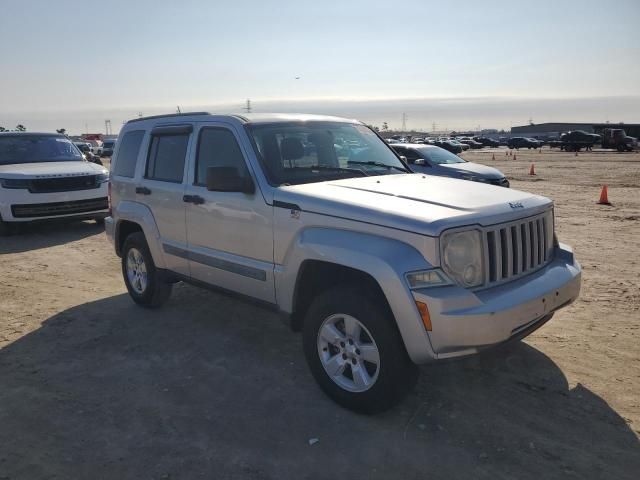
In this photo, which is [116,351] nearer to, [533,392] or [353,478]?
[353,478]

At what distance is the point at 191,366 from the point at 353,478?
78.0 inches

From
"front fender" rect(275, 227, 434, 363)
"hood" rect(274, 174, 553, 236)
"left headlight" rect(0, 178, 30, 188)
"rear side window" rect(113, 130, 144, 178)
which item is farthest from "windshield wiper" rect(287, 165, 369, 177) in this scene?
"left headlight" rect(0, 178, 30, 188)

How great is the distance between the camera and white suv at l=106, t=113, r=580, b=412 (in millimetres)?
3174

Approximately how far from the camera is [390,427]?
136 inches

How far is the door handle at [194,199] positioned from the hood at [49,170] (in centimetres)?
617

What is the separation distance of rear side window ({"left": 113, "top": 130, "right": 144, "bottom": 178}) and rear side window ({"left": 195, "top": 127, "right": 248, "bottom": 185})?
4.24ft

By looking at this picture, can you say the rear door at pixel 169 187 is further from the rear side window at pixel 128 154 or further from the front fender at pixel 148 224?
the rear side window at pixel 128 154

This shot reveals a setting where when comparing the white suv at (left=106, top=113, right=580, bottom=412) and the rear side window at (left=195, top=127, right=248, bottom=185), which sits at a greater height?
the rear side window at (left=195, top=127, right=248, bottom=185)

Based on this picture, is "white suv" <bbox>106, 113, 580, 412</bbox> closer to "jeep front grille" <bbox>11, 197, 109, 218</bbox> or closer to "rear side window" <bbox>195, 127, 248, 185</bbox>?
"rear side window" <bbox>195, 127, 248, 185</bbox>

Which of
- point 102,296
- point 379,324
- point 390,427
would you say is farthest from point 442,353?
point 102,296

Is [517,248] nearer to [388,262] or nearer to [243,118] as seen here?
[388,262]

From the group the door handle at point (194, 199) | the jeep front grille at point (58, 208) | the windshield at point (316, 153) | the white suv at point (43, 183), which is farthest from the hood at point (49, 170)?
the windshield at point (316, 153)

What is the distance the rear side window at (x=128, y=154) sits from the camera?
19.0 ft

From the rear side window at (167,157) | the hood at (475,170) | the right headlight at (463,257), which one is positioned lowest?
the right headlight at (463,257)
